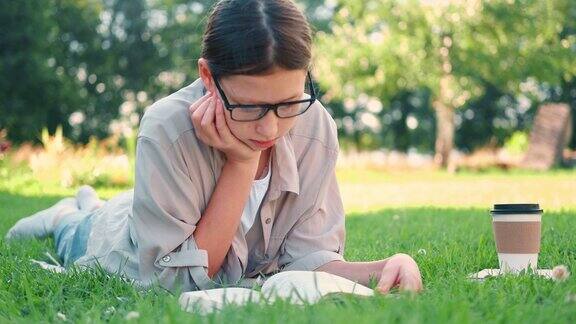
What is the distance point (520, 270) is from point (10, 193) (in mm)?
8575

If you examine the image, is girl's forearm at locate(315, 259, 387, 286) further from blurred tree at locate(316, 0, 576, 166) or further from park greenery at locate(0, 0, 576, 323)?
blurred tree at locate(316, 0, 576, 166)

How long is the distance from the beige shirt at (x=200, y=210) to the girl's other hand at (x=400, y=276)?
19.0 inches

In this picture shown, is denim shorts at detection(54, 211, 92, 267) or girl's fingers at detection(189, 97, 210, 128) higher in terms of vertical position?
girl's fingers at detection(189, 97, 210, 128)

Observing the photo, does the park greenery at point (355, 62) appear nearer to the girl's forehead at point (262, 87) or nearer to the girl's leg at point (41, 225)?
the girl's leg at point (41, 225)

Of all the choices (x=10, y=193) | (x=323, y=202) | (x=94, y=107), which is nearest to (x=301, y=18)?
(x=323, y=202)

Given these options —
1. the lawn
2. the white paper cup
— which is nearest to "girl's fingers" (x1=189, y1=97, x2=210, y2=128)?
the lawn

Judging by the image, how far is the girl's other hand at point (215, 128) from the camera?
2824 mm

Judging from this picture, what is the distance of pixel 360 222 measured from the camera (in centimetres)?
685

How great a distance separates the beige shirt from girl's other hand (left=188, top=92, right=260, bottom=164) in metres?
0.11

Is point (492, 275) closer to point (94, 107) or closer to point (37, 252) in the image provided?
point (37, 252)

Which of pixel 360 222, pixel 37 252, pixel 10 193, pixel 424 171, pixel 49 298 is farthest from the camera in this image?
pixel 424 171

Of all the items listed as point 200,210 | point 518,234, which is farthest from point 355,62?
point 200,210

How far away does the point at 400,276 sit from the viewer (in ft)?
9.04

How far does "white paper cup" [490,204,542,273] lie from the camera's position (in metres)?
3.27
